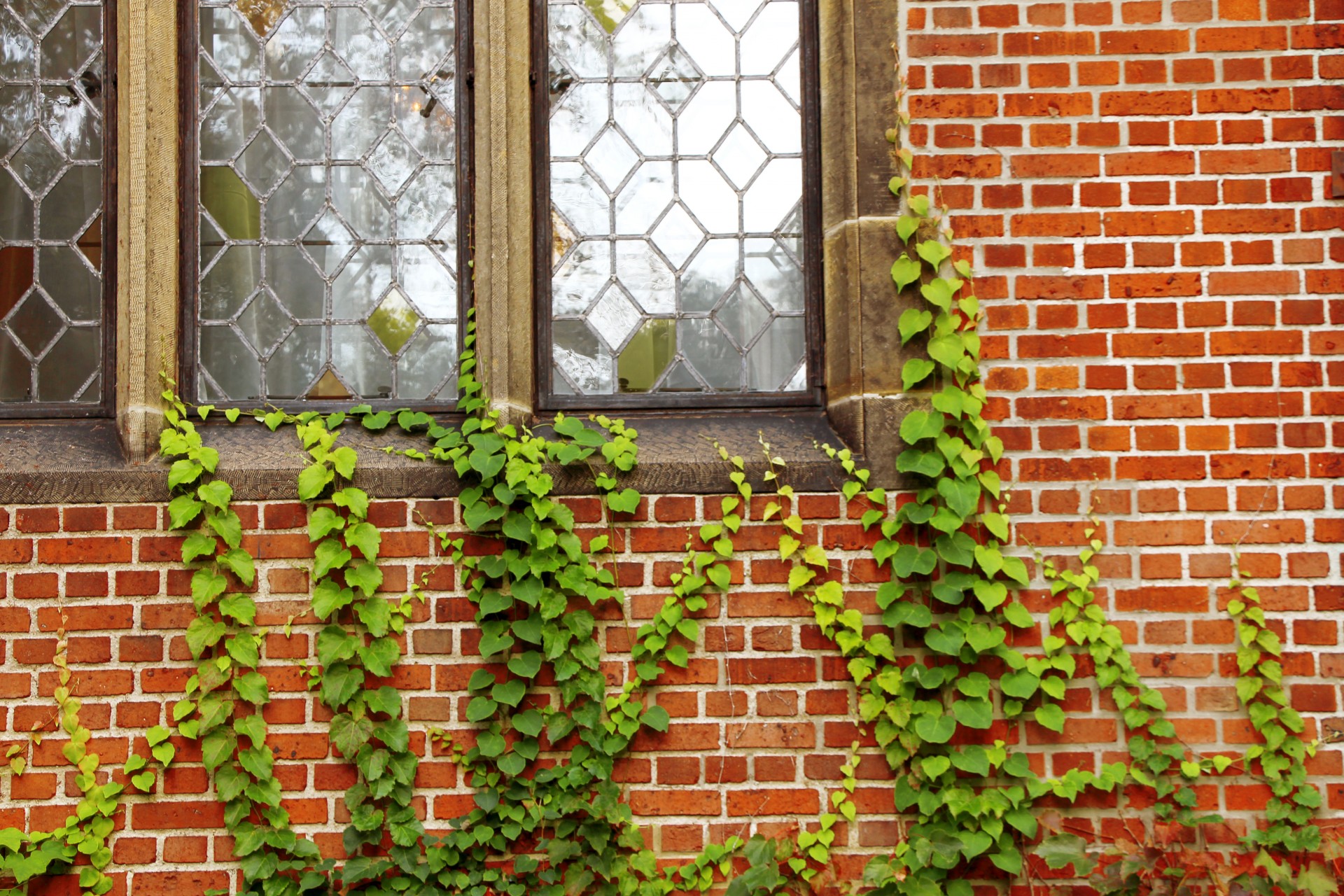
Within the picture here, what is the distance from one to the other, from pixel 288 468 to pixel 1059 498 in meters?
Answer: 2.15

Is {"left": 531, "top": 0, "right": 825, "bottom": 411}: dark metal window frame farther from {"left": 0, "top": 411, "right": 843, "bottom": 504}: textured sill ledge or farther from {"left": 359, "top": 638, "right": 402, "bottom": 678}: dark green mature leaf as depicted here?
{"left": 359, "top": 638, "right": 402, "bottom": 678}: dark green mature leaf

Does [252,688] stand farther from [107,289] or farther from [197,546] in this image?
[107,289]

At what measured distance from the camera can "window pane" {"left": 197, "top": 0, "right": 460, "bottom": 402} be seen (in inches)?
103

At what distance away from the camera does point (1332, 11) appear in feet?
8.02

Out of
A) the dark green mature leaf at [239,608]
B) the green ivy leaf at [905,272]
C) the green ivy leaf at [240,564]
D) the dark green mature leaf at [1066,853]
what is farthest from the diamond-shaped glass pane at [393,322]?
the dark green mature leaf at [1066,853]

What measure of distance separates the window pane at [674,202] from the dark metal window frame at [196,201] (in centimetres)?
26

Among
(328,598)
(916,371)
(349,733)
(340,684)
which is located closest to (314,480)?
(328,598)

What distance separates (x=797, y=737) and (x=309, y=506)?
1.50m

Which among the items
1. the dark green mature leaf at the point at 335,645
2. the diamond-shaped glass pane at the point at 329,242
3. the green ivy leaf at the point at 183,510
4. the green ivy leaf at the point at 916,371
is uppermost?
the diamond-shaped glass pane at the point at 329,242

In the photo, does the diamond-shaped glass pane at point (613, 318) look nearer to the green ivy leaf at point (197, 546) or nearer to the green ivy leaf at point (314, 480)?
the green ivy leaf at point (314, 480)

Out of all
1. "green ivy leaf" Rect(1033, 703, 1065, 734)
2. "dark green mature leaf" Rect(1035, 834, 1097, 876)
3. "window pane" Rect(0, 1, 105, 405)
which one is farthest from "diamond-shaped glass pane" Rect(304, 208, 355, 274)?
"dark green mature leaf" Rect(1035, 834, 1097, 876)

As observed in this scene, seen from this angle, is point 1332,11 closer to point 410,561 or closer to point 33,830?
point 410,561

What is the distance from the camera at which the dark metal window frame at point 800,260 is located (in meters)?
2.62

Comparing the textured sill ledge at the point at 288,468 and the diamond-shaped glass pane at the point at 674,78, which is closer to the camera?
the textured sill ledge at the point at 288,468
